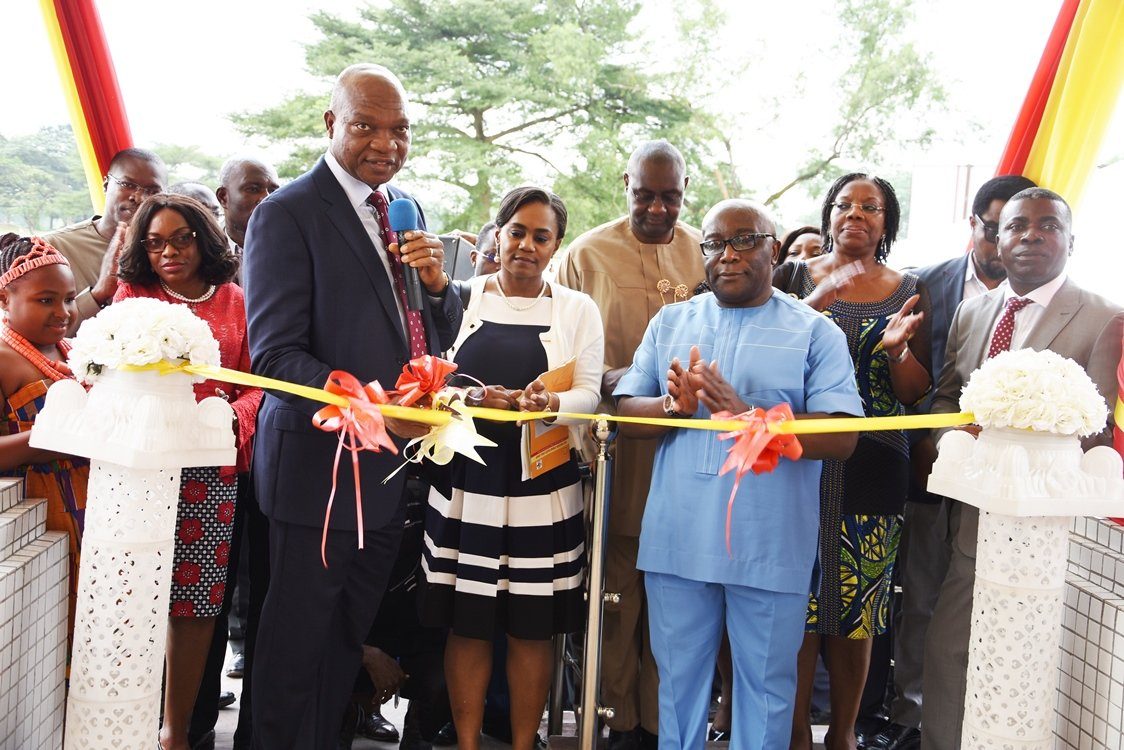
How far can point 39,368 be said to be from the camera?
2.77 meters

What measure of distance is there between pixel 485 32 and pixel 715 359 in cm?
946

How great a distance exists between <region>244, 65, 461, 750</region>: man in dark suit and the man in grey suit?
Result: 5.84ft

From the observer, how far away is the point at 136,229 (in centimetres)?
308

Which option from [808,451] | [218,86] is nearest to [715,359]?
[808,451]

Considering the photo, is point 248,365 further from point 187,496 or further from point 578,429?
point 578,429

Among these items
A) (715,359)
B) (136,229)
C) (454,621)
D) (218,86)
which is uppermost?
(218,86)

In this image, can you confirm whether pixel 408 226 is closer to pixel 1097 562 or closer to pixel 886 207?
pixel 886 207

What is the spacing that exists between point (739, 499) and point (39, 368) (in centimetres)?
200

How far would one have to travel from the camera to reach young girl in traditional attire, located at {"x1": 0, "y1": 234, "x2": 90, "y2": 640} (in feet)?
8.95

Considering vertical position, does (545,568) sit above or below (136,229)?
below

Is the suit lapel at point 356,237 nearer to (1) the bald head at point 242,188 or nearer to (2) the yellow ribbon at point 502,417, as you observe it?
(2) the yellow ribbon at point 502,417

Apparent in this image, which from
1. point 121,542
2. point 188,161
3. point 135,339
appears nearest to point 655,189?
point 135,339

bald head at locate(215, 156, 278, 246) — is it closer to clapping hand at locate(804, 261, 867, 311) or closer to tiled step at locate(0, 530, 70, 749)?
tiled step at locate(0, 530, 70, 749)

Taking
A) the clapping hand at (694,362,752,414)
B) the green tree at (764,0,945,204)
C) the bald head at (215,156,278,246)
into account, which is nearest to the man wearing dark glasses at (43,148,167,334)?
the bald head at (215,156,278,246)
